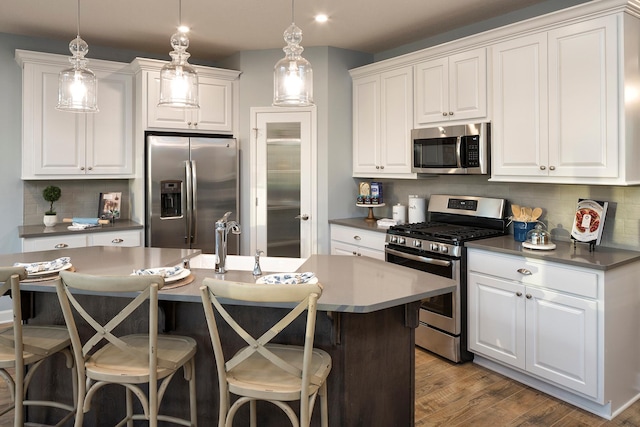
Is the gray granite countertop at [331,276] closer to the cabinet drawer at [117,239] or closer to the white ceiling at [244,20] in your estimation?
the cabinet drawer at [117,239]

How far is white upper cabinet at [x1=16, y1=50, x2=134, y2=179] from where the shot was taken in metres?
4.01

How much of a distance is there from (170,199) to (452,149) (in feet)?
8.36

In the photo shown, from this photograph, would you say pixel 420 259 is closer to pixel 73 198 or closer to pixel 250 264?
pixel 250 264

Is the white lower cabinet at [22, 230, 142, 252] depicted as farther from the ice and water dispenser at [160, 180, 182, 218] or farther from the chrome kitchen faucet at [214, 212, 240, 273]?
the chrome kitchen faucet at [214, 212, 240, 273]

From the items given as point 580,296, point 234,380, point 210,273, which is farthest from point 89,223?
point 580,296

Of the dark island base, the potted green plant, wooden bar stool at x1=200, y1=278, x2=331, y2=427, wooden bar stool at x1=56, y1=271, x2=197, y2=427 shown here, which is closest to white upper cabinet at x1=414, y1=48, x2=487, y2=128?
the dark island base

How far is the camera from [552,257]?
2.77 m

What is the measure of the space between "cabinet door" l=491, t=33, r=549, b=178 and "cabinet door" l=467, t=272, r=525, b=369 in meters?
0.81

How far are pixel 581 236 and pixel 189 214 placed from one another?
3.22m

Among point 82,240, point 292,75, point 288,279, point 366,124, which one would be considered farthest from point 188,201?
point 288,279

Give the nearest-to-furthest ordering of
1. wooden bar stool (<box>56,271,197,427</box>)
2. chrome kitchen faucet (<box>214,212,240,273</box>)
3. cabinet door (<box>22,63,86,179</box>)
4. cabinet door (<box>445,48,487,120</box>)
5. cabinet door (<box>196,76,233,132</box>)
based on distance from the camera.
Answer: wooden bar stool (<box>56,271,197,427</box>), chrome kitchen faucet (<box>214,212,240,273</box>), cabinet door (<box>445,48,487,120</box>), cabinet door (<box>22,63,86,179</box>), cabinet door (<box>196,76,233,132</box>)

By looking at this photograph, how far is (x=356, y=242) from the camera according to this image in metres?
4.35

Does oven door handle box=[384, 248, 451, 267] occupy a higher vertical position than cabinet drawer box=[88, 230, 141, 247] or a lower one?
lower

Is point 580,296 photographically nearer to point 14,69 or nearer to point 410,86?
point 410,86
